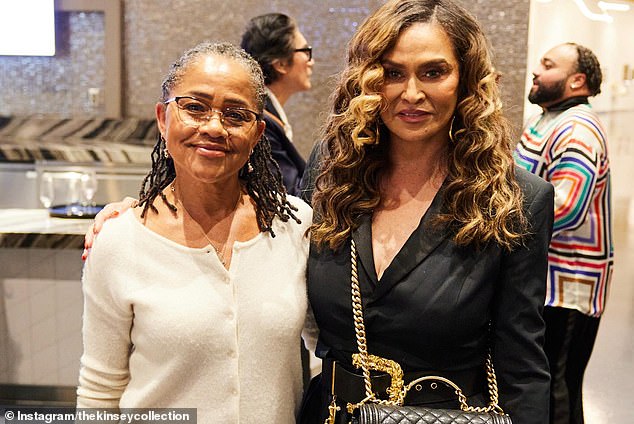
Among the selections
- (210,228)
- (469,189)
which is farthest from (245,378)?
(469,189)

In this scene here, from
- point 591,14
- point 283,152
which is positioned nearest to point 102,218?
point 283,152

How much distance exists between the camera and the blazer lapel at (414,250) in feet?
4.84

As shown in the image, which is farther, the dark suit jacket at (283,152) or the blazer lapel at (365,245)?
the dark suit jacket at (283,152)

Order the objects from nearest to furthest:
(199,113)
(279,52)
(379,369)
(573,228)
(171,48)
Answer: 1. (199,113)
2. (379,369)
3. (573,228)
4. (279,52)
5. (171,48)

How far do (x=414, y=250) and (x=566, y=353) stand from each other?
76.7 inches

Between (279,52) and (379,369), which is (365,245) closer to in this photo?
(379,369)

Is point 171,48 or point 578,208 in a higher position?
point 171,48

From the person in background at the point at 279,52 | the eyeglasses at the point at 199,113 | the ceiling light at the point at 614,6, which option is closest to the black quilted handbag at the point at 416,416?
the eyeglasses at the point at 199,113

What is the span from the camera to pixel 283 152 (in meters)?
2.96


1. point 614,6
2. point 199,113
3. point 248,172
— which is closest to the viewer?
point 199,113

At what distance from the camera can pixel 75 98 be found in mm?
5309

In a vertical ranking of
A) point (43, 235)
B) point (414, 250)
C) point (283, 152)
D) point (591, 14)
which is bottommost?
point (43, 235)

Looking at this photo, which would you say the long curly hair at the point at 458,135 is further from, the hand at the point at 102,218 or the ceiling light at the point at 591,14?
the ceiling light at the point at 591,14

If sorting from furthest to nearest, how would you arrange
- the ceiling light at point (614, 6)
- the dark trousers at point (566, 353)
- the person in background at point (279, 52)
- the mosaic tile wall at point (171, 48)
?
the ceiling light at point (614, 6)
the mosaic tile wall at point (171, 48)
the person in background at point (279, 52)
the dark trousers at point (566, 353)
